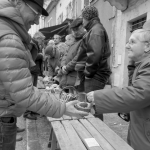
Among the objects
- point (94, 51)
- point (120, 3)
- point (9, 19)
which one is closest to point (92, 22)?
point (94, 51)

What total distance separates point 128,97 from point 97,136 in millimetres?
605

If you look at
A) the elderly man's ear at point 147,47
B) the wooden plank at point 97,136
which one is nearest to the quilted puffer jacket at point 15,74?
the wooden plank at point 97,136

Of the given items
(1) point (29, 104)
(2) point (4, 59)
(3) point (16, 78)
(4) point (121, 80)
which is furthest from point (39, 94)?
(4) point (121, 80)

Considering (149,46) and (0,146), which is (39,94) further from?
(149,46)

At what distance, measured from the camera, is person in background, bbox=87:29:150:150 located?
164 cm

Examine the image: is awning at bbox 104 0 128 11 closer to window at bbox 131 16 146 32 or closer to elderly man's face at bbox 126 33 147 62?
window at bbox 131 16 146 32

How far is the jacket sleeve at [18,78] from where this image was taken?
1.21m

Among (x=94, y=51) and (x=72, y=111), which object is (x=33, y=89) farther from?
(x=94, y=51)

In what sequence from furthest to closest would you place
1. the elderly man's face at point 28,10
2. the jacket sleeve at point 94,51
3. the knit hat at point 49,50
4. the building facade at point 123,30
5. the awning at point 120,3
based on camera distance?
the awning at point 120,3, the knit hat at point 49,50, the building facade at point 123,30, the jacket sleeve at point 94,51, the elderly man's face at point 28,10

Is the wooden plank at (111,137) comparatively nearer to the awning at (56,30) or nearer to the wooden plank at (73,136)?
the wooden plank at (73,136)

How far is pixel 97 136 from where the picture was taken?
79.3 inches

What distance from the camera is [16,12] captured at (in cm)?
135

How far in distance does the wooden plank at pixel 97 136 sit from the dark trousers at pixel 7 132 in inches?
32.7

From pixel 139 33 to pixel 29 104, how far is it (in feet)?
3.86
